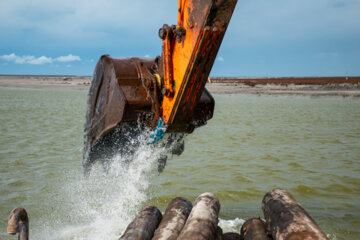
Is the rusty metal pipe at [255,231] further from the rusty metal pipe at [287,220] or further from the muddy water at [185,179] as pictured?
the muddy water at [185,179]

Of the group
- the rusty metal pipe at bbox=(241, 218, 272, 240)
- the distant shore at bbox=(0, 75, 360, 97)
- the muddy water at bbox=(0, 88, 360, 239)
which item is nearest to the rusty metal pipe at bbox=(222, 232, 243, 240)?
the rusty metal pipe at bbox=(241, 218, 272, 240)

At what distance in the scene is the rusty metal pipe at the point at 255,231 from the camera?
3574 mm

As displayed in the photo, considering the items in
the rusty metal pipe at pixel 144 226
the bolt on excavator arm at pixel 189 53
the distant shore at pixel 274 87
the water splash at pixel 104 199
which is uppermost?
the bolt on excavator arm at pixel 189 53

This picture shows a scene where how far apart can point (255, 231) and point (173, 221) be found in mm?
847

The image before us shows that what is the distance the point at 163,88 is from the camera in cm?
341

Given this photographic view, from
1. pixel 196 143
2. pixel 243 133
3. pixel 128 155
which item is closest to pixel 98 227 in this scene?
pixel 128 155

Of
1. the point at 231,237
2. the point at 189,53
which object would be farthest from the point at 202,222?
the point at 189,53

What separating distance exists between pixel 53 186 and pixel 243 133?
6407 mm

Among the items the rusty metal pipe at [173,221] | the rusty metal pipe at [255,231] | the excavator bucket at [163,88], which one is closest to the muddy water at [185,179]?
the excavator bucket at [163,88]

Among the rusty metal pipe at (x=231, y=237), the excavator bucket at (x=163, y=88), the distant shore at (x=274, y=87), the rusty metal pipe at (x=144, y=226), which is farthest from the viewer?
the distant shore at (x=274, y=87)

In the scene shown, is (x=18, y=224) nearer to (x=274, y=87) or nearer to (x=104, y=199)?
(x=104, y=199)

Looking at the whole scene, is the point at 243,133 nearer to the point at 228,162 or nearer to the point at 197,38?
the point at 228,162

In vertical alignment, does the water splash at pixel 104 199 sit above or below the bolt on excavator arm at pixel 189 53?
below

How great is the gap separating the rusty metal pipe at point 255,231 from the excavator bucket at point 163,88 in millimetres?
1144
